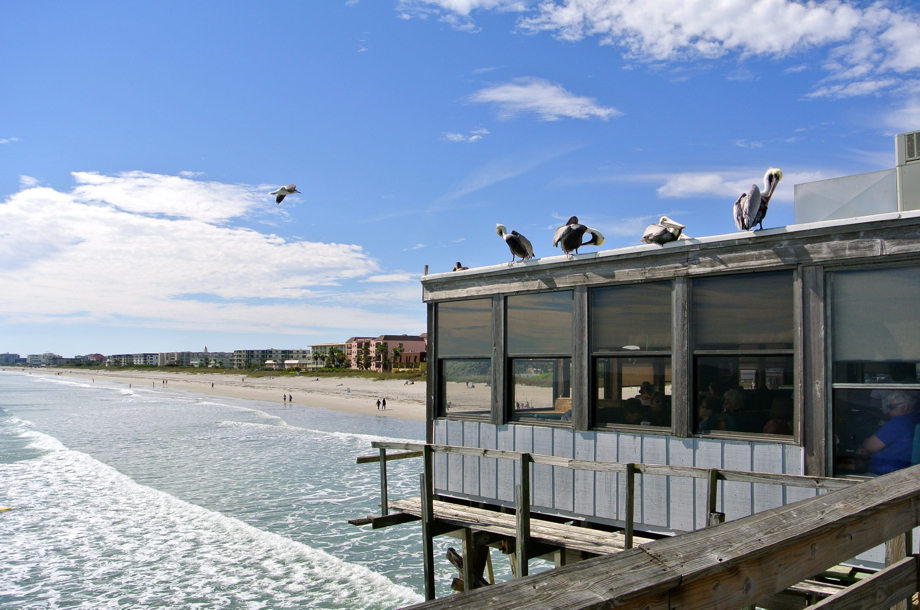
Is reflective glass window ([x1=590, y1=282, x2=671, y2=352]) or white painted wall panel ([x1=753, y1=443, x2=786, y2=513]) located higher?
reflective glass window ([x1=590, y1=282, x2=671, y2=352])

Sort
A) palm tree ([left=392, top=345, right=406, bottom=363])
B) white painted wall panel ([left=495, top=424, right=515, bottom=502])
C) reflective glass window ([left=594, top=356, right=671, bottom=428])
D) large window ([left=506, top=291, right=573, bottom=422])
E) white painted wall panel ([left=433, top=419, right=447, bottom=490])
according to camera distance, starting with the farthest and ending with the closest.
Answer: palm tree ([left=392, top=345, right=406, bottom=363]), white painted wall panel ([left=433, top=419, right=447, bottom=490]), white painted wall panel ([left=495, top=424, right=515, bottom=502]), large window ([left=506, top=291, right=573, bottom=422]), reflective glass window ([left=594, top=356, right=671, bottom=428])

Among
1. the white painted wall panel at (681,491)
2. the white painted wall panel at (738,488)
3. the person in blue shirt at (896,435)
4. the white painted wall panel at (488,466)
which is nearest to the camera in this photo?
the person in blue shirt at (896,435)

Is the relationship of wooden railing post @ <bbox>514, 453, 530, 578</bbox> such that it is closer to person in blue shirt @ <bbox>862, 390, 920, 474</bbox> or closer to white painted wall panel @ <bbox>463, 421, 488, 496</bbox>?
white painted wall panel @ <bbox>463, 421, 488, 496</bbox>

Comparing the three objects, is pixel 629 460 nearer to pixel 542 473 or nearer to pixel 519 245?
pixel 542 473

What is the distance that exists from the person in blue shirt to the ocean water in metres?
11.8

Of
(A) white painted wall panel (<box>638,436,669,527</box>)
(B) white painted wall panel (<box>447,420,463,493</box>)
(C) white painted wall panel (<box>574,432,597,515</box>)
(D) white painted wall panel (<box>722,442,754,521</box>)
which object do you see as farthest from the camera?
(B) white painted wall panel (<box>447,420,463,493</box>)

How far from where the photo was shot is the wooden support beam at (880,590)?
225cm

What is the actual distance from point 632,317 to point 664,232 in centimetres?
95

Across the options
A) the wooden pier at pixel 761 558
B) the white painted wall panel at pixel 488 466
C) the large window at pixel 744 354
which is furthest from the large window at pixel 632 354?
the wooden pier at pixel 761 558

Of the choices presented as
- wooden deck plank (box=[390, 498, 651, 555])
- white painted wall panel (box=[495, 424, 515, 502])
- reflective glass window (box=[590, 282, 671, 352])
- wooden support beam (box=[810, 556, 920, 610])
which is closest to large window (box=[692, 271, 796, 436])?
reflective glass window (box=[590, 282, 671, 352])

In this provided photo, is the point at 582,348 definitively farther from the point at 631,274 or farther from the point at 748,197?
the point at 748,197

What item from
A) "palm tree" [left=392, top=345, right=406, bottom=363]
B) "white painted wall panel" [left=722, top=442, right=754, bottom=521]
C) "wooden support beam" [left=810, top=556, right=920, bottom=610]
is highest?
"wooden support beam" [left=810, top=556, right=920, bottom=610]

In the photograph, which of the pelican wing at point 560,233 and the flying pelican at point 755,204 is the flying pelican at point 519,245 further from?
the flying pelican at point 755,204

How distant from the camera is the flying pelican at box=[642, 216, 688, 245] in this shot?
6730 mm
